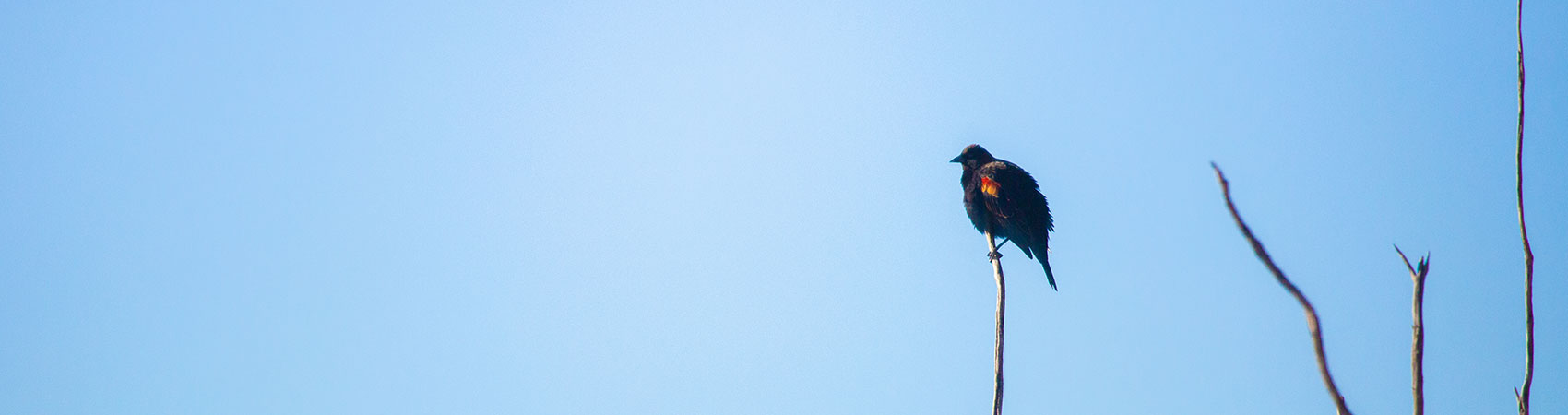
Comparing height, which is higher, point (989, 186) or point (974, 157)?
point (974, 157)

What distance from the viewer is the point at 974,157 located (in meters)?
10.3

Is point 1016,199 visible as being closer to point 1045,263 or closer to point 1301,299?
point 1045,263

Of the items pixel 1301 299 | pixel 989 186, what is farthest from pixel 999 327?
pixel 989 186

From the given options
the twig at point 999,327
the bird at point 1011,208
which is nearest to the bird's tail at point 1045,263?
the bird at point 1011,208

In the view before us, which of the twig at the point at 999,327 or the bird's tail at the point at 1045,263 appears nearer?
the twig at the point at 999,327

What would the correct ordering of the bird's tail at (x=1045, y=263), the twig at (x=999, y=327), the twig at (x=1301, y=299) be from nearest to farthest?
the twig at (x=1301, y=299)
the twig at (x=999, y=327)
the bird's tail at (x=1045, y=263)

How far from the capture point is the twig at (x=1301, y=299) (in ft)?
3.03

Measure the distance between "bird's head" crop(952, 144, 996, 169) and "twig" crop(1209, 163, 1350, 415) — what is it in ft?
30.4

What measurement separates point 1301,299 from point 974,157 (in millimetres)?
9508

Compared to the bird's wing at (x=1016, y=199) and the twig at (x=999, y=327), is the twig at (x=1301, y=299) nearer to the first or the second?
the twig at (x=999, y=327)

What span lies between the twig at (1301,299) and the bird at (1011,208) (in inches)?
308

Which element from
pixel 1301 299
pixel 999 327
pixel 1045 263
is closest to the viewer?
pixel 1301 299

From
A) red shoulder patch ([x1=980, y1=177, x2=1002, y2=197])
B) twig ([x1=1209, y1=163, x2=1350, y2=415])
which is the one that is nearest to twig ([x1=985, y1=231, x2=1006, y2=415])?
twig ([x1=1209, y1=163, x2=1350, y2=415])

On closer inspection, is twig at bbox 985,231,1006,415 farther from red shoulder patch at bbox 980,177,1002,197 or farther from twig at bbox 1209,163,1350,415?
red shoulder patch at bbox 980,177,1002,197
